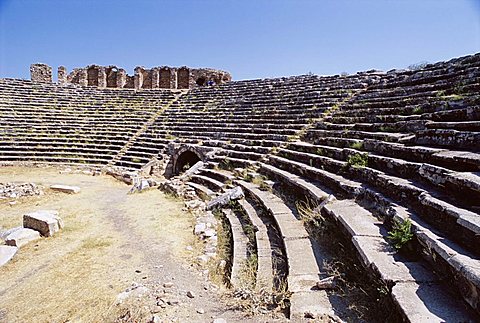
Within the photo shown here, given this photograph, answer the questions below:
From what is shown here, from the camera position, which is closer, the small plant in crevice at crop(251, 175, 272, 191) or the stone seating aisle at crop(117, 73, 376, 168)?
the small plant in crevice at crop(251, 175, 272, 191)

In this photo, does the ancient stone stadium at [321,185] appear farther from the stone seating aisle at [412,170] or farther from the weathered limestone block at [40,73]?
the weathered limestone block at [40,73]

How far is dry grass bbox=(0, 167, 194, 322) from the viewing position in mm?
3391

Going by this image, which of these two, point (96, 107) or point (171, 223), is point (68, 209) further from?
point (96, 107)

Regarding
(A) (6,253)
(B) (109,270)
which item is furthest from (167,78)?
(B) (109,270)

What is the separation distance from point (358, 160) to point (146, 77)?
901 inches

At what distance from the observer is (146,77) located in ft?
81.6

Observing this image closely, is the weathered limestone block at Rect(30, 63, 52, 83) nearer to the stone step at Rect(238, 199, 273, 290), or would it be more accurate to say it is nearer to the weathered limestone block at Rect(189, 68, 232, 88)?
the weathered limestone block at Rect(189, 68, 232, 88)

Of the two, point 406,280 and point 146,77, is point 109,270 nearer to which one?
point 406,280

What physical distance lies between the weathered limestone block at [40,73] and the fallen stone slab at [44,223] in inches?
782

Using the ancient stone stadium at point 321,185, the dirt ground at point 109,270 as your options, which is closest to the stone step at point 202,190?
the ancient stone stadium at point 321,185

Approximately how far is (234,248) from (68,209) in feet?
16.8

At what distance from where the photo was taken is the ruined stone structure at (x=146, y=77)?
78.7 ft

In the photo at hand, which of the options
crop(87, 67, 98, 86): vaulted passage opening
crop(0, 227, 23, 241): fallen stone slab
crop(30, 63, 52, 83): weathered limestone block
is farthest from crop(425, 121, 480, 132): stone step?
crop(87, 67, 98, 86): vaulted passage opening

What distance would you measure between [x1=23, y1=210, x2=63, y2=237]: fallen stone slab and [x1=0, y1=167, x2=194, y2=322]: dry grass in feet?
0.50
